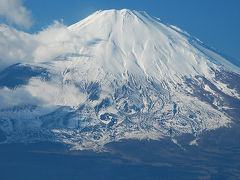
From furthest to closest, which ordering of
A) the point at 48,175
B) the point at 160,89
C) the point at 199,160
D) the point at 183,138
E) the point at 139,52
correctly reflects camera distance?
the point at 139,52 → the point at 160,89 → the point at 183,138 → the point at 199,160 → the point at 48,175

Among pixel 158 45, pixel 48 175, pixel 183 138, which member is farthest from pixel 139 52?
pixel 48 175

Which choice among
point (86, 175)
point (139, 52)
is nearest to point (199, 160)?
point (86, 175)

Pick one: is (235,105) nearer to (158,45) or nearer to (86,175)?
(158,45)

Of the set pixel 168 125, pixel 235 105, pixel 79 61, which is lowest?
pixel 168 125

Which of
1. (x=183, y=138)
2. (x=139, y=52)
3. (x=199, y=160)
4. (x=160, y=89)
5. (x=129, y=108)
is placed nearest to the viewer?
(x=199, y=160)

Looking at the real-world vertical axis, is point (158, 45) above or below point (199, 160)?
above

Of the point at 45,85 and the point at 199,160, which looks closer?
the point at 199,160
